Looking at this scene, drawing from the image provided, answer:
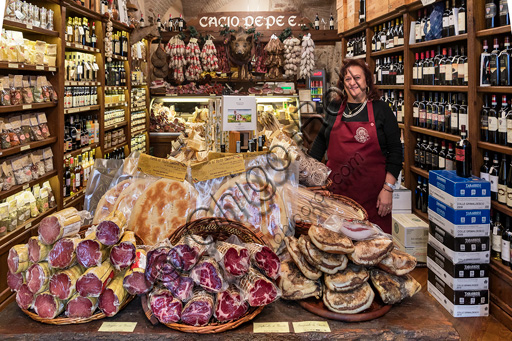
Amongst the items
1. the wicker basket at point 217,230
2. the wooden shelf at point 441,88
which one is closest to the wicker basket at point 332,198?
the wicker basket at point 217,230

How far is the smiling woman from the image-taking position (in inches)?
134

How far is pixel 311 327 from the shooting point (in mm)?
1413

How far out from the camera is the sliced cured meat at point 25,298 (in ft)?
4.84

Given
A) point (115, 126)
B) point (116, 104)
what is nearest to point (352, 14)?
point (116, 104)

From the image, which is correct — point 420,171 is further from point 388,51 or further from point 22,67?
point 22,67

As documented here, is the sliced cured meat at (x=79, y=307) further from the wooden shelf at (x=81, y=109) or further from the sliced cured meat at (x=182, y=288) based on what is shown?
the wooden shelf at (x=81, y=109)

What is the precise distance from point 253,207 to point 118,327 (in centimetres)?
71

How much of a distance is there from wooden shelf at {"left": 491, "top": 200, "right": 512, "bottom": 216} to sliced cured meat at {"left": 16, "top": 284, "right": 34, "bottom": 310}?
9.83 feet

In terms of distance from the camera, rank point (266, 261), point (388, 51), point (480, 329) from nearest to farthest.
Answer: point (266, 261) < point (480, 329) < point (388, 51)

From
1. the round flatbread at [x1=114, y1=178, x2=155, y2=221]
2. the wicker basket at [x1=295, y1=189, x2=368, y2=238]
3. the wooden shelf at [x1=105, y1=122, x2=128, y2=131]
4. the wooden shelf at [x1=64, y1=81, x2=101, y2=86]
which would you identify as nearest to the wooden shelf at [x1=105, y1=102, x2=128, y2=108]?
the wooden shelf at [x1=105, y1=122, x2=128, y2=131]

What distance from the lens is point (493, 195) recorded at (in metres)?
3.47

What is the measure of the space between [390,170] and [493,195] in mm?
805

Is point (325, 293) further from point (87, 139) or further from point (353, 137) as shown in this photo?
point (87, 139)

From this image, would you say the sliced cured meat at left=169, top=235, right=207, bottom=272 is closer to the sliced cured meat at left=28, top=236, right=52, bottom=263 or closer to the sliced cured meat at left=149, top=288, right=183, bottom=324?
the sliced cured meat at left=149, top=288, right=183, bottom=324
